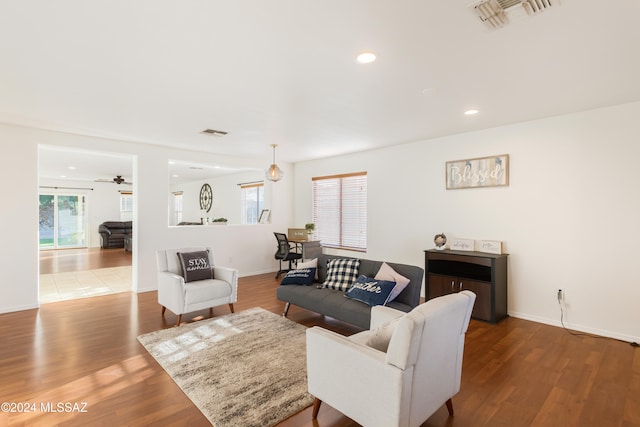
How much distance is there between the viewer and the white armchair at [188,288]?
3.84m

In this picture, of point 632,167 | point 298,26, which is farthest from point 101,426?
point 632,167

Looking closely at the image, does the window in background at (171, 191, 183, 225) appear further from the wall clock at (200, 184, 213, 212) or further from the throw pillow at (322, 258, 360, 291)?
the throw pillow at (322, 258, 360, 291)

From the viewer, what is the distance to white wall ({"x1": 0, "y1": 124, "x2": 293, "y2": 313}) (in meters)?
4.33

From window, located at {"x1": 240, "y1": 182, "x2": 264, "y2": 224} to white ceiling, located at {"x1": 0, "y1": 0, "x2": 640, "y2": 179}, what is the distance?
15.4 feet

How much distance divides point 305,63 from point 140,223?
435 cm

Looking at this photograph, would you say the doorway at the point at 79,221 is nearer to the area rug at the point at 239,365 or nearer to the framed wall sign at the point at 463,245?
the area rug at the point at 239,365

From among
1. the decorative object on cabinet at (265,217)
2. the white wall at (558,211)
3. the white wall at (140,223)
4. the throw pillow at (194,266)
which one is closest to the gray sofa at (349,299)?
the throw pillow at (194,266)

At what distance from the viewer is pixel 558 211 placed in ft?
12.6

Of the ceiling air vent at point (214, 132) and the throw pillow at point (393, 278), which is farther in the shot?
the ceiling air vent at point (214, 132)

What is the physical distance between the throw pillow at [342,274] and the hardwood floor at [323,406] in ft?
1.60

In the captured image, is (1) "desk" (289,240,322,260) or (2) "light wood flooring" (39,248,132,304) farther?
(1) "desk" (289,240,322,260)

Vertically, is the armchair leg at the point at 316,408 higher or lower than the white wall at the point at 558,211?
lower

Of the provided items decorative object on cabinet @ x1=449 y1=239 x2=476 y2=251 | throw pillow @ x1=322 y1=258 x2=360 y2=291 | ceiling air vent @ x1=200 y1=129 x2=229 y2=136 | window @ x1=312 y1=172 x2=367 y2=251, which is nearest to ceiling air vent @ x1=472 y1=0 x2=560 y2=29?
throw pillow @ x1=322 y1=258 x2=360 y2=291

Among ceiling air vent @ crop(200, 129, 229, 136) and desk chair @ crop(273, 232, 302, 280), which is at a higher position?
ceiling air vent @ crop(200, 129, 229, 136)
